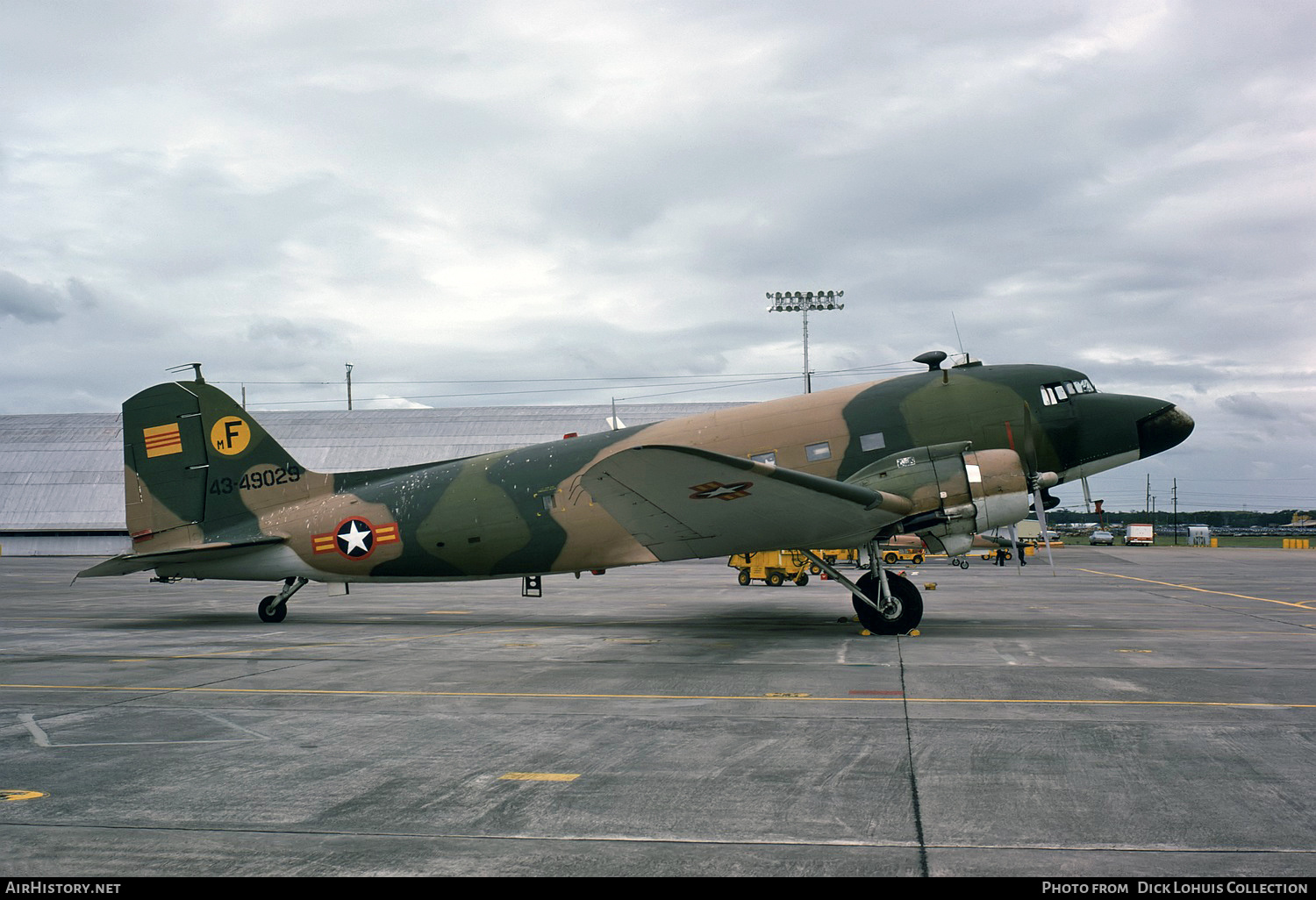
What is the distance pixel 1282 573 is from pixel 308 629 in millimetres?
38612

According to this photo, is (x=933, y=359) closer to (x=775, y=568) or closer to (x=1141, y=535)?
(x=775, y=568)

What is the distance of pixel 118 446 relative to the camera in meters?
70.9

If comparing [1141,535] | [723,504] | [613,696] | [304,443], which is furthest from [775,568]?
[1141,535]

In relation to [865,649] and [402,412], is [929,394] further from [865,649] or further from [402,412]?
[402,412]

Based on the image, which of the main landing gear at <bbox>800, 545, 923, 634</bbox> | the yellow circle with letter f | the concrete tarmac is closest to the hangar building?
the yellow circle with letter f

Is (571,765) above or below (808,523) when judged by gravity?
below

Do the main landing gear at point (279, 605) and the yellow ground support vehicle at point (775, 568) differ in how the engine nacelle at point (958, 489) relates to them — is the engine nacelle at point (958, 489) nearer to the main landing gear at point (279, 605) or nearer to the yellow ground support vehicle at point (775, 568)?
the main landing gear at point (279, 605)

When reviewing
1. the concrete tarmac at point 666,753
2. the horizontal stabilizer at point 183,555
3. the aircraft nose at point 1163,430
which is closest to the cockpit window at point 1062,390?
the aircraft nose at point 1163,430

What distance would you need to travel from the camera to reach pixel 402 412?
7388 centimetres

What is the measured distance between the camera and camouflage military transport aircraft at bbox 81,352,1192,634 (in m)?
15.0

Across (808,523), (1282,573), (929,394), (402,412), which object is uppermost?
(402,412)

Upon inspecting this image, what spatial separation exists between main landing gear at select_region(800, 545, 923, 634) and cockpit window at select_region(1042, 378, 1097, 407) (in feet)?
14.3

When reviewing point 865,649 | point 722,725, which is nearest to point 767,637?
point 865,649

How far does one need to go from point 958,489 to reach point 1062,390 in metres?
3.28
